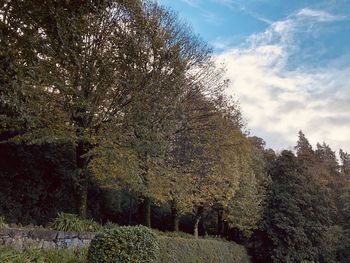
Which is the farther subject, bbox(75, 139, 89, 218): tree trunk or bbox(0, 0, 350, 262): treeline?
bbox(75, 139, 89, 218): tree trunk

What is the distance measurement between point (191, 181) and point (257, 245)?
10.3 metres

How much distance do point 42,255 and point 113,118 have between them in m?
6.18

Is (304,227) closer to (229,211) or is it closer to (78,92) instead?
(229,211)

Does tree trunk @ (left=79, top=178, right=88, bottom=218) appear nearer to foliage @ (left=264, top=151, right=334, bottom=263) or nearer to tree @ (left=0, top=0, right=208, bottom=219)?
tree @ (left=0, top=0, right=208, bottom=219)

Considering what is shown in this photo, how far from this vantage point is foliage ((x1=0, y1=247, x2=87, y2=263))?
23.2 ft

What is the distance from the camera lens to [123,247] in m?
8.94

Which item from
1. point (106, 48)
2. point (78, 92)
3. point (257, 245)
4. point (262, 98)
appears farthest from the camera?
point (257, 245)

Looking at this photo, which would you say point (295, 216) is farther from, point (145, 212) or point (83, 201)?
point (83, 201)

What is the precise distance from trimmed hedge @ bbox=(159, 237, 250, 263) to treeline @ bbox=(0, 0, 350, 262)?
1.79m

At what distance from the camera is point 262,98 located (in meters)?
15.6

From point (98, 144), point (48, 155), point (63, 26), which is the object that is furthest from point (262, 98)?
point (63, 26)

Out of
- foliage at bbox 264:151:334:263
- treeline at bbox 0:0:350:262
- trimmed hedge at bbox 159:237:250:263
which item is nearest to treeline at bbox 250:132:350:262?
foliage at bbox 264:151:334:263

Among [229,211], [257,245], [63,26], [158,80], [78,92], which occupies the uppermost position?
[158,80]

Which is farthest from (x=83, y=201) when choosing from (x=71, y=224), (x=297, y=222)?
(x=297, y=222)
